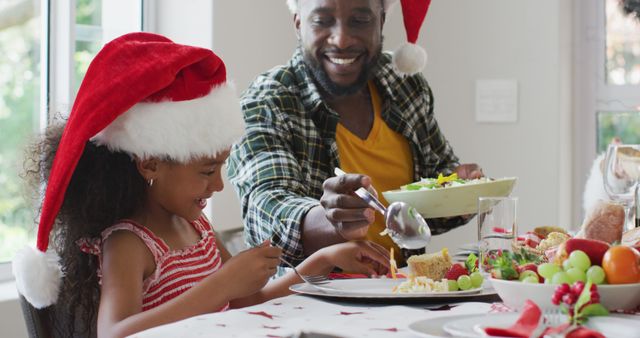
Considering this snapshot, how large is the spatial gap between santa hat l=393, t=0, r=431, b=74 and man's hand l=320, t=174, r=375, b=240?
2.87 ft

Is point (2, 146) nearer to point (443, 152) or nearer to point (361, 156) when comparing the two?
point (361, 156)

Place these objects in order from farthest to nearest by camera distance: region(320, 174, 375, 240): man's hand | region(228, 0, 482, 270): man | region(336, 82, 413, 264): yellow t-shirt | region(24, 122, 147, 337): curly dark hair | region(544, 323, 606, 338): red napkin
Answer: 1. region(336, 82, 413, 264): yellow t-shirt
2. region(228, 0, 482, 270): man
3. region(320, 174, 375, 240): man's hand
4. region(24, 122, 147, 337): curly dark hair
5. region(544, 323, 606, 338): red napkin

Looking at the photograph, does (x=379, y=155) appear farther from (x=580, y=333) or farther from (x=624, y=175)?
(x=580, y=333)

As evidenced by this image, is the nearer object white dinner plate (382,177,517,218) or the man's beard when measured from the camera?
white dinner plate (382,177,517,218)

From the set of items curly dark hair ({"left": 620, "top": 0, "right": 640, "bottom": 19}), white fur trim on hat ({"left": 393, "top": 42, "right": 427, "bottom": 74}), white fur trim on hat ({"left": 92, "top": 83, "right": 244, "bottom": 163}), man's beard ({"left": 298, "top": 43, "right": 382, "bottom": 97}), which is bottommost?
white fur trim on hat ({"left": 92, "top": 83, "right": 244, "bottom": 163})

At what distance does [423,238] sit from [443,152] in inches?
43.9

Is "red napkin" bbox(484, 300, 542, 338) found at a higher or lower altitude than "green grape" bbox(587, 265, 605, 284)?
lower

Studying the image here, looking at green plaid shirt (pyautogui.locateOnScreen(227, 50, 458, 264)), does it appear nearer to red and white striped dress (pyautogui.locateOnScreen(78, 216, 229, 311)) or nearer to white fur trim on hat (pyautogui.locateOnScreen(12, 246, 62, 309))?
red and white striped dress (pyautogui.locateOnScreen(78, 216, 229, 311))

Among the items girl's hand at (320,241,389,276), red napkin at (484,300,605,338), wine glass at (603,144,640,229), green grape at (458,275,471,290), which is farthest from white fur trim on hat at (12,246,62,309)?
wine glass at (603,144,640,229)

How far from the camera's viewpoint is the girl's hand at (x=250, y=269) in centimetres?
143

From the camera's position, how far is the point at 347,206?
1.74m

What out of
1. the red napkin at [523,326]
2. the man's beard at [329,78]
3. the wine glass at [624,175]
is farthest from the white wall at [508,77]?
the red napkin at [523,326]

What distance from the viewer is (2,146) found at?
271 cm

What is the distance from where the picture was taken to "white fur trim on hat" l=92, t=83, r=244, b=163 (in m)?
1.50
